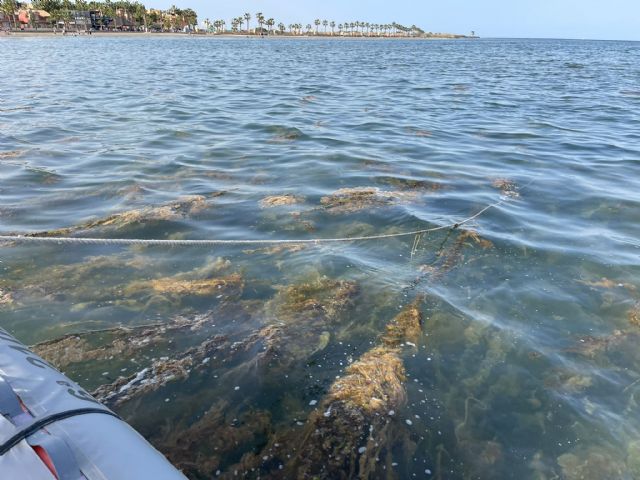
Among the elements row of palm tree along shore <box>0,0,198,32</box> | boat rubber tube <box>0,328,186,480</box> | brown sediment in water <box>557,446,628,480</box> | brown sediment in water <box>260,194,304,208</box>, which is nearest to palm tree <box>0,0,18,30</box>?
row of palm tree along shore <box>0,0,198,32</box>

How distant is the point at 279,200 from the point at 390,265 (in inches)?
106

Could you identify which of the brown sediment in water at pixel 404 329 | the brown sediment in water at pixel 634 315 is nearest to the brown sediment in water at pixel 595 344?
the brown sediment in water at pixel 634 315

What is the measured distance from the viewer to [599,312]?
4.74 m

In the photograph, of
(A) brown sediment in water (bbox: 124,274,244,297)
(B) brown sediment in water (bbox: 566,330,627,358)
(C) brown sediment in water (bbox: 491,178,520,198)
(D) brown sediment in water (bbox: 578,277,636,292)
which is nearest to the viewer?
(B) brown sediment in water (bbox: 566,330,627,358)

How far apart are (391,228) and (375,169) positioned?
3.08 metres

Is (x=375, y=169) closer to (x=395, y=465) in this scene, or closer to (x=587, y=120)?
(x=395, y=465)

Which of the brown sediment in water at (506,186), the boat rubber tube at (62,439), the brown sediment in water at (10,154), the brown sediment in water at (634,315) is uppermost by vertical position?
the boat rubber tube at (62,439)

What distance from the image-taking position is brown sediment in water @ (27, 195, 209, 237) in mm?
6340

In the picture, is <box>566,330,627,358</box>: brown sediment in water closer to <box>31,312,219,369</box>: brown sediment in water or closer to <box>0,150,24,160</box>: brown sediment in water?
<box>31,312,219,369</box>: brown sediment in water

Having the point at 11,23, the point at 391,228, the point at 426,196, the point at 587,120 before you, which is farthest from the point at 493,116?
the point at 11,23

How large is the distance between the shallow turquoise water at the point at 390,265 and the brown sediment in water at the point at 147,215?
0.17m

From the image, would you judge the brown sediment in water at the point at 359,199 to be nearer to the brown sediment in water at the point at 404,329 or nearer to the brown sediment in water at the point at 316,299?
the brown sediment in water at the point at 316,299

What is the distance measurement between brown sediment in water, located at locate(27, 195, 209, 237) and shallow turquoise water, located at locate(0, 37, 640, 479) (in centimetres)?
17

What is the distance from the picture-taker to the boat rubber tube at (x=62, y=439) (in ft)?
5.95
